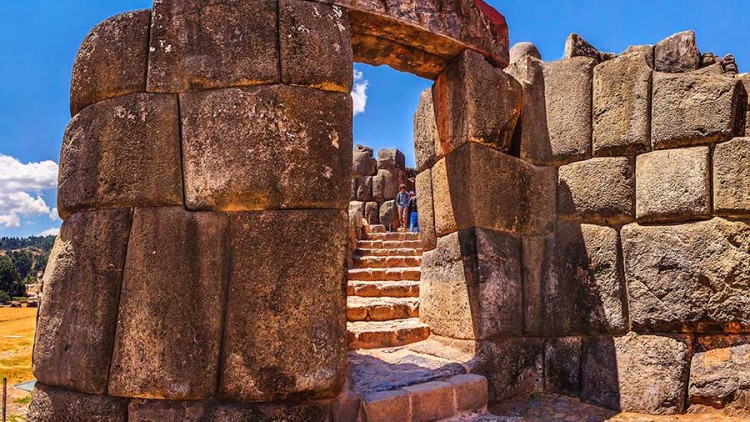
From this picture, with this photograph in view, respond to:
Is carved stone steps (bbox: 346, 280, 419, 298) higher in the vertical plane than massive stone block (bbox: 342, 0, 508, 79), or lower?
lower

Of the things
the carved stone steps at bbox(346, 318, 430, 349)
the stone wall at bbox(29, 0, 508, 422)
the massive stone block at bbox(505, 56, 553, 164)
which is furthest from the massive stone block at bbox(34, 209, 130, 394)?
the massive stone block at bbox(505, 56, 553, 164)

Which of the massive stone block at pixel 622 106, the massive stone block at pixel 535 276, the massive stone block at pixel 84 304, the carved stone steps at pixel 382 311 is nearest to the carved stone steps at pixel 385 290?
the carved stone steps at pixel 382 311

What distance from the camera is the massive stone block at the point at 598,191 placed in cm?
429

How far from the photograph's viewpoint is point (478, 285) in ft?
13.9

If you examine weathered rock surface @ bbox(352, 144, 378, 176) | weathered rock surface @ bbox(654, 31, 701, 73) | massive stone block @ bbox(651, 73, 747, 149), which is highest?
weathered rock surface @ bbox(352, 144, 378, 176)

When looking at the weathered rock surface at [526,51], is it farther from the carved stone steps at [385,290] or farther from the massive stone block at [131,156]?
the massive stone block at [131,156]

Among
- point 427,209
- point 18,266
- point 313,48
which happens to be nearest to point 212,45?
point 313,48

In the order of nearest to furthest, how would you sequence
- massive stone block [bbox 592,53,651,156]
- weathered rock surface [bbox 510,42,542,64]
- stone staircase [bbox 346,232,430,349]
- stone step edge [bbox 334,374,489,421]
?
stone step edge [bbox 334,374,489,421] < massive stone block [bbox 592,53,651,156] < stone staircase [bbox 346,232,430,349] < weathered rock surface [bbox 510,42,542,64]

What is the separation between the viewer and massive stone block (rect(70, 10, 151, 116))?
10.5 ft

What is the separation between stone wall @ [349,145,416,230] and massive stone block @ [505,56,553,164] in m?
13.0

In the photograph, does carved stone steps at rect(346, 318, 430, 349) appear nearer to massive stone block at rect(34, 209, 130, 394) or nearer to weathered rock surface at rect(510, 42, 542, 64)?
massive stone block at rect(34, 209, 130, 394)

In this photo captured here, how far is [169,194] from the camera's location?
304 cm

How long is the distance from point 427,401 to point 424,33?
2.80 metres

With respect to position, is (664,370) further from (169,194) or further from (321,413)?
(169,194)
